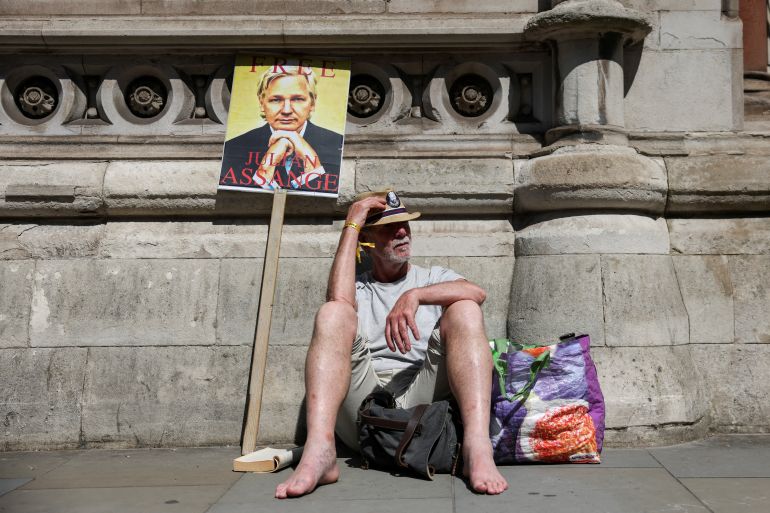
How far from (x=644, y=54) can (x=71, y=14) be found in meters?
3.10

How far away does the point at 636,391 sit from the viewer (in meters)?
4.46

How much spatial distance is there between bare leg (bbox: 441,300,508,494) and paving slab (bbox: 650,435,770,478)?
32.1 inches

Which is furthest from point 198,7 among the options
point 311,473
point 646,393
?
point 646,393

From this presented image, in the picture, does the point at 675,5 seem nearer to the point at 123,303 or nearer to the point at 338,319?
the point at 338,319

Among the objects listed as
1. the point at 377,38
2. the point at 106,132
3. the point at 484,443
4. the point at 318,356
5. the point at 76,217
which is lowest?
the point at 484,443

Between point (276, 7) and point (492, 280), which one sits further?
point (276, 7)

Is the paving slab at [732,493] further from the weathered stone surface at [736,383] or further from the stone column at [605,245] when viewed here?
the weathered stone surface at [736,383]

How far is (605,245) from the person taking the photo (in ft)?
15.3

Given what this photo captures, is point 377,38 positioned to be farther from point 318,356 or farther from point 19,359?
point 19,359

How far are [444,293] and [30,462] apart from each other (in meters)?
2.09

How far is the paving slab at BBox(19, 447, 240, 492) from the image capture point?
12.7ft

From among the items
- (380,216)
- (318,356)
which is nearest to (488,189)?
(380,216)

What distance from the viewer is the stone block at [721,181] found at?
4.81 m

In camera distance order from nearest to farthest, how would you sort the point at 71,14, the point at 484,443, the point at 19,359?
the point at 484,443
the point at 19,359
the point at 71,14
